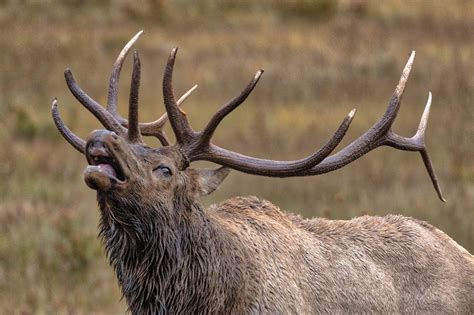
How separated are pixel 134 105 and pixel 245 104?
1204 cm

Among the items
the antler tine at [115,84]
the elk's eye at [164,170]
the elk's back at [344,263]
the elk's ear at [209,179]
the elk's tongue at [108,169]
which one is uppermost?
the antler tine at [115,84]

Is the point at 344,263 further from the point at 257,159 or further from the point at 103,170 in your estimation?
the point at 103,170

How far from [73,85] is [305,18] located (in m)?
18.1

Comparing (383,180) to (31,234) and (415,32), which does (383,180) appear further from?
(415,32)

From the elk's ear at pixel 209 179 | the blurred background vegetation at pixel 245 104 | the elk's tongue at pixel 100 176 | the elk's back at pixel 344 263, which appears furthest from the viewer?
the blurred background vegetation at pixel 245 104

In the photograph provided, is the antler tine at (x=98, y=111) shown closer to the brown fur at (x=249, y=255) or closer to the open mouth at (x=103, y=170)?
the brown fur at (x=249, y=255)

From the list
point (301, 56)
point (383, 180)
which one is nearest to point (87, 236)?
point (383, 180)

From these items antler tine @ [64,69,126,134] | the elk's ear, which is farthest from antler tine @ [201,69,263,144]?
antler tine @ [64,69,126,134]

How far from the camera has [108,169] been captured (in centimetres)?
570

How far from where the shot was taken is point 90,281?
10320 millimetres

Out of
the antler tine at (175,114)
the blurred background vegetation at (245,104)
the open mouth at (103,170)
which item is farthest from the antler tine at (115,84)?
the blurred background vegetation at (245,104)

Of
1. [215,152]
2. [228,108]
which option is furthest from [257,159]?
[228,108]

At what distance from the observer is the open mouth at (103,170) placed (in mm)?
5551

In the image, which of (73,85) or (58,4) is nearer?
(73,85)
